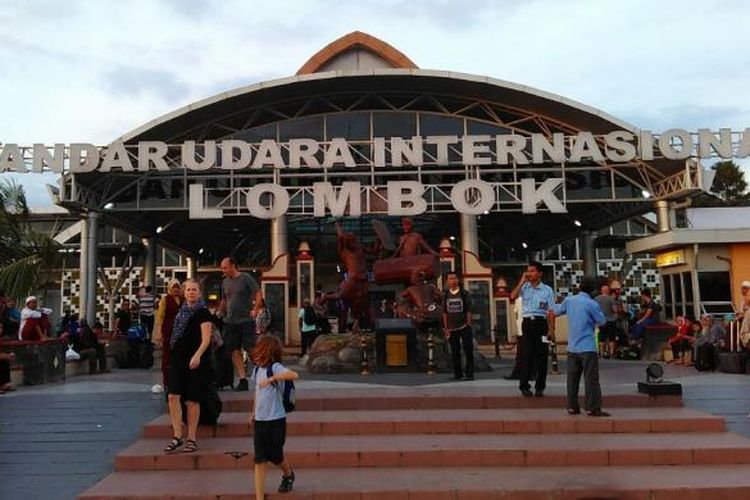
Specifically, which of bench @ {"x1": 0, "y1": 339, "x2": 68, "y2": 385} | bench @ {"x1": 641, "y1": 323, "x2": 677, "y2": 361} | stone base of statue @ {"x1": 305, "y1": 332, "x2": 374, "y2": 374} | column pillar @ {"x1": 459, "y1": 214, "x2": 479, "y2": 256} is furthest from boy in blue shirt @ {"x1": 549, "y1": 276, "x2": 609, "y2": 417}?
column pillar @ {"x1": 459, "y1": 214, "x2": 479, "y2": 256}

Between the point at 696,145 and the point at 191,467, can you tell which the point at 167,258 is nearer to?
the point at 696,145

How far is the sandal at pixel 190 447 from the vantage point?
20.7 ft

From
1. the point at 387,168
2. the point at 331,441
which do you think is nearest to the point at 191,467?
the point at 331,441

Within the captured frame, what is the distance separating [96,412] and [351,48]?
85.2 ft

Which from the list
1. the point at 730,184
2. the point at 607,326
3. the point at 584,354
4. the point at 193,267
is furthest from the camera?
the point at 730,184

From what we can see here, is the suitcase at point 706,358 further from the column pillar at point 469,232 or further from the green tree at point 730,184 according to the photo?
the green tree at point 730,184

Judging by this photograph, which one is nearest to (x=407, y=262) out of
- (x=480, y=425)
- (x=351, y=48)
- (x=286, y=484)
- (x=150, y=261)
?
(x=480, y=425)

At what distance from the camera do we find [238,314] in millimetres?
Result: 8633

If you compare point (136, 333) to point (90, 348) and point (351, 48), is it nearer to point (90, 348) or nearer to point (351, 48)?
point (90, 348)

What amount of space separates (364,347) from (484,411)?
4.31 m

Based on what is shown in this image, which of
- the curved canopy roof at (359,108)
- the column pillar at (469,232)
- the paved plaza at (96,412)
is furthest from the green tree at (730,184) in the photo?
the paved plaza at (96,412)

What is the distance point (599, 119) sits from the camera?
23.5 m

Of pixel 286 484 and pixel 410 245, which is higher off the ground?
pixel 410 245

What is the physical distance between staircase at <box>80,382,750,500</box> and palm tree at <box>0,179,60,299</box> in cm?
790
